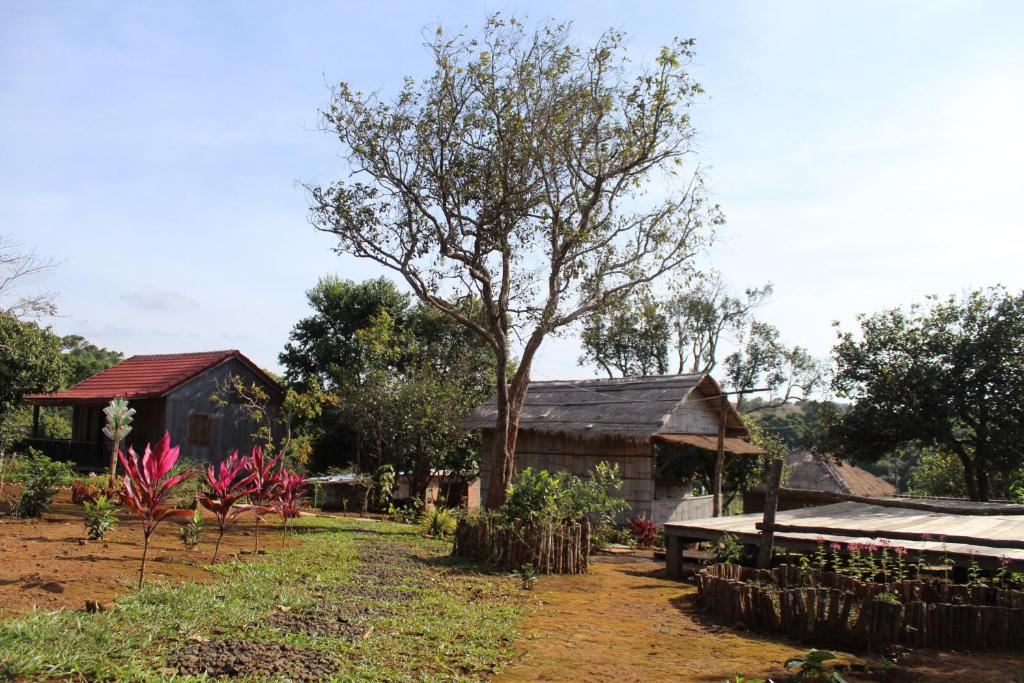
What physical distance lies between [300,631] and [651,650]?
2.79 metres

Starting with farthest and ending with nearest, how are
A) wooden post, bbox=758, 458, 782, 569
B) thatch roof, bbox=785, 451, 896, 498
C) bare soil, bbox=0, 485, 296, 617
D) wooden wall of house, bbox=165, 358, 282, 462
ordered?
thatch roof, bbox=785, 451, 896, 498 < wooden wall of house, bbox=165, 358, 282, 462 < wooden post, bbox=758, 458, 782, 569 < bare soil, bbox=0, 485, 296, 617

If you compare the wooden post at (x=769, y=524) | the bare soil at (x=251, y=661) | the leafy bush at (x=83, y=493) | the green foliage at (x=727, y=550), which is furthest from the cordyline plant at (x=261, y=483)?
the wooden post at (x=769, y=524)

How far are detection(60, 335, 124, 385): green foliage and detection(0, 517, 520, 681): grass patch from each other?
35.3 metres

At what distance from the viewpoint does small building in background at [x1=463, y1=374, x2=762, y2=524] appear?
17203mm

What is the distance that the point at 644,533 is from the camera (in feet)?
52.9

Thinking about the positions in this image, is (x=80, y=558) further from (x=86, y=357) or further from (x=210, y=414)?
(x=86, y=357)

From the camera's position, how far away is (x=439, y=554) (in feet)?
38.6

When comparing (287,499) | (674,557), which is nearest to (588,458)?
(674,557)

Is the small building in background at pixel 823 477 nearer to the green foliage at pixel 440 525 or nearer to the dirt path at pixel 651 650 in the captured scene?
the green foliage at pixel 440 525

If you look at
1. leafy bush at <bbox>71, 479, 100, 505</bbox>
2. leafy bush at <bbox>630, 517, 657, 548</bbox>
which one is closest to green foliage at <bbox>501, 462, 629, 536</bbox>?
leafy bush at <bbox>630, 517, 657, 548</bbox>

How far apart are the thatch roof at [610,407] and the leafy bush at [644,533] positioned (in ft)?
5.59

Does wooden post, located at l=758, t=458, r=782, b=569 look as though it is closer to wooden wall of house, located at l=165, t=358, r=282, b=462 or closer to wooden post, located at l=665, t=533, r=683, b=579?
wooden post, located at l=665, t=533, r=683, b=579

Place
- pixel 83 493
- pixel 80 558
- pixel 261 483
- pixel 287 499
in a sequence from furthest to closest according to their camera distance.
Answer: pixel 83 493 → pixel 287 499 → pixel 261 483 → pixel 80 558

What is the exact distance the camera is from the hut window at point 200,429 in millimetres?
23747
